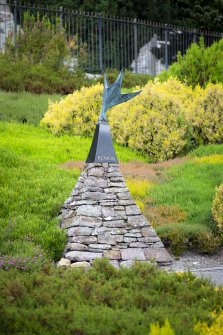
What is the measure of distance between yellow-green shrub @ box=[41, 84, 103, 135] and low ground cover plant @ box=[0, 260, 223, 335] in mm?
9036

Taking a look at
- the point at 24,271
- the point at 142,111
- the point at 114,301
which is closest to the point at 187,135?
the point at 142,111

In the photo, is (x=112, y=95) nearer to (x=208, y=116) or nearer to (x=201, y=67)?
(x=208, y=116)

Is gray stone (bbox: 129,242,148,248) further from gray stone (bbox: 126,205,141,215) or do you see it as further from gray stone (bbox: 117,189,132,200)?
gray stone (bbox: 117,189,132,200)

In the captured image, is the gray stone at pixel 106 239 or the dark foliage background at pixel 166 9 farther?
the dark foliage background at pixel 166 9

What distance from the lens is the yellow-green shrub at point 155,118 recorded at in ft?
47.0

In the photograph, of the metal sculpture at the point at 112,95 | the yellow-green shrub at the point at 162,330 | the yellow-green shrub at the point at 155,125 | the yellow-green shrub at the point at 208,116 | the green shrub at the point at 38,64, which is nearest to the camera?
the yellow-green shrub at the point at 162,330

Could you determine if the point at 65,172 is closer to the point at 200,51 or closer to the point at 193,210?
the point at 193,210

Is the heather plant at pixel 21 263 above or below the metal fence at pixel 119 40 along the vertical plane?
below

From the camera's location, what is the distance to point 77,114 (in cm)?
1512

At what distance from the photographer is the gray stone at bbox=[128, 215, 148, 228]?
336 inches

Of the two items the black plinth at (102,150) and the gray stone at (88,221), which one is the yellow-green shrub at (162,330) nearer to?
the gray stone at (88,221)

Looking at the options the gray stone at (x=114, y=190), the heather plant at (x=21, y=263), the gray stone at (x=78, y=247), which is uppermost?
the gray stone at (x=114, y=190)

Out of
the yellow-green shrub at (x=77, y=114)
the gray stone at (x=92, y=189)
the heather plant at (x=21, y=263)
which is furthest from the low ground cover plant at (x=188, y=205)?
the yellow-green shrub at (x=77, y=114)

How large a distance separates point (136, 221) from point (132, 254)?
505 mm
